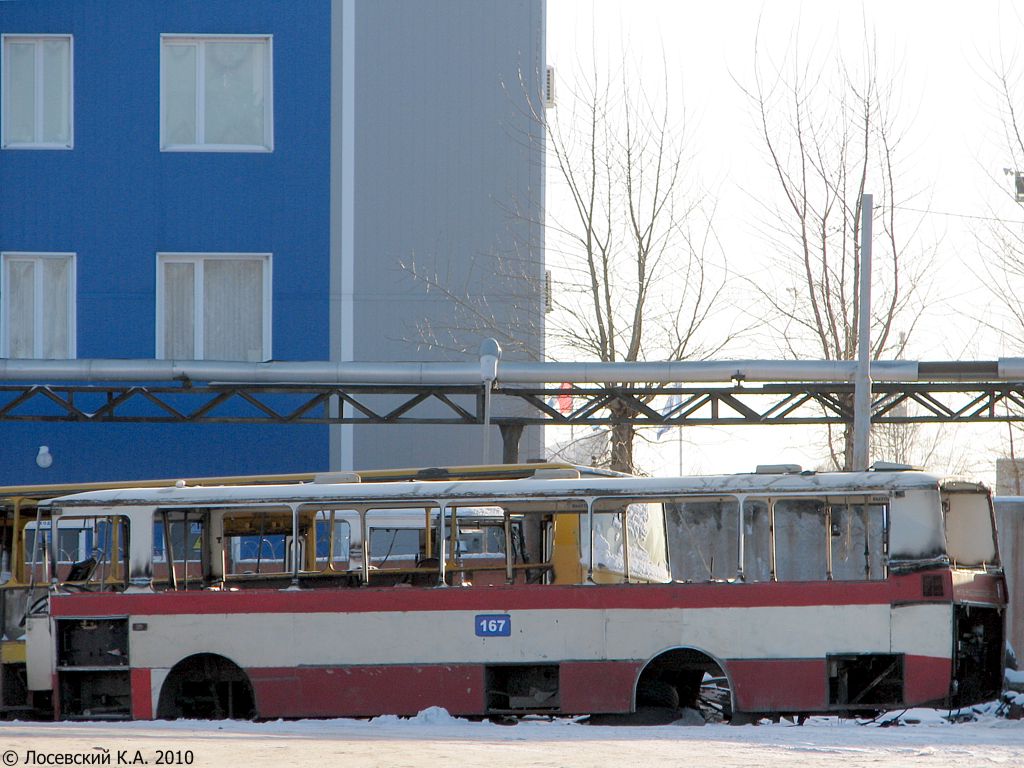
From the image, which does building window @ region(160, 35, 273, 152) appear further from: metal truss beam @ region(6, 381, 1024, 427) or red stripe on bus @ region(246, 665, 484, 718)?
red stripe on bus @ region(246, 665, 484, 718)

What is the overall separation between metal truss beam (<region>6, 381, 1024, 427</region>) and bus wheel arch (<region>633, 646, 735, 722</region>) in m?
9.16

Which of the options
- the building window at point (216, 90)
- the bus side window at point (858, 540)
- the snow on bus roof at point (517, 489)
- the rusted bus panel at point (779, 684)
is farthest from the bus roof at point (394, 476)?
the building window at point (216, 90)

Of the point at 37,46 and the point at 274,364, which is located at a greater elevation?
the point at 37,46

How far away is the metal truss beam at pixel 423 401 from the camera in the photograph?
23.3 metres

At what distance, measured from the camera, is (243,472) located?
24594 millimetres

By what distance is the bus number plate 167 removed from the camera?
14.3m

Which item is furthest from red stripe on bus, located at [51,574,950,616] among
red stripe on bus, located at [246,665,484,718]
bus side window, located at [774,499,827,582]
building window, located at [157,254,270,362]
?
building window, located at [157,254,270,362]

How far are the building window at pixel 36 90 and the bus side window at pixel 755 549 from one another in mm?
15980

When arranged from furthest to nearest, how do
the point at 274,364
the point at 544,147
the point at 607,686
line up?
the point at 544,147 → the point at 274,364 → the point at 607,686

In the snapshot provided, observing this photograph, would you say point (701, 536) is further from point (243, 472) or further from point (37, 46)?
point (37, 46)

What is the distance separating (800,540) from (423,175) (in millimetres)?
11103

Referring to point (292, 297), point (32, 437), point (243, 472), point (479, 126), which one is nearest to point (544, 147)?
point (479, 126)

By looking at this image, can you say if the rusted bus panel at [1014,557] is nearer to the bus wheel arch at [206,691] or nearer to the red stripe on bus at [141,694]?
the bus wheel arch at [206,691]

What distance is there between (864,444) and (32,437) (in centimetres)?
1497
